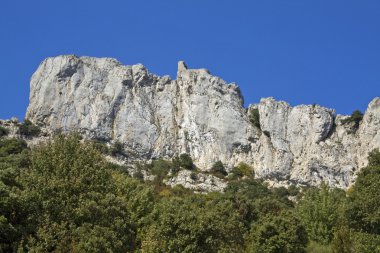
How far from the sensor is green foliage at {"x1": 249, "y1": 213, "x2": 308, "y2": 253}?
4653cm

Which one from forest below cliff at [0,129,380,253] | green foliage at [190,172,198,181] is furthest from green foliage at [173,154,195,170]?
forest below cliff at [0,129,380,253]

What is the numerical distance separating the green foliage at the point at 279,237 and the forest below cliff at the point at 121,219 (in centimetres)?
8

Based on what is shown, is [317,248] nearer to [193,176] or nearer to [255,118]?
[193,176]

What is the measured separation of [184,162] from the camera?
11144 centimetres

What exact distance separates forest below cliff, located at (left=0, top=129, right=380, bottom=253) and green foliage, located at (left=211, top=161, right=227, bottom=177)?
54966mm

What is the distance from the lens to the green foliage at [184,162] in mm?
110812

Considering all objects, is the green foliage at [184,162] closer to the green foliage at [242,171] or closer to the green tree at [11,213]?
the green foliage at [242,171]

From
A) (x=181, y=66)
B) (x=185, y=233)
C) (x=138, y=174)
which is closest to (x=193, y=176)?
(x=138, y=174)

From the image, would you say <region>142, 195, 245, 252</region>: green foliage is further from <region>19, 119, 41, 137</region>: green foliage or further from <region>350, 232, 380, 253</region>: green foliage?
<region>19, 119, 41, 137</region>: green foliage

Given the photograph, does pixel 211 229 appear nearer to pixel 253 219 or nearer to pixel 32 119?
pixel 253 219

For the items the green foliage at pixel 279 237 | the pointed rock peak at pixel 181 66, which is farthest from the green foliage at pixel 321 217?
the pointed rock peak at pixel 181 66

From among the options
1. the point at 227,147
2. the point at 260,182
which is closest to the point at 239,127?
the point at 227,147

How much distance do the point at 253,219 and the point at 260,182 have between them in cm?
5391

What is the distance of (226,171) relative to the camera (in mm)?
114500
